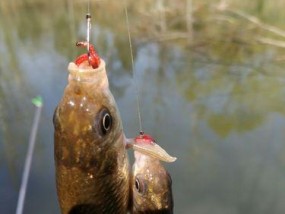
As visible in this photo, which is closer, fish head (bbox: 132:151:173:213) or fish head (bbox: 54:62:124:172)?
fish head (bbox: 54:62:124:172)

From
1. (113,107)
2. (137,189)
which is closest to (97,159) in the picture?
(113,107)

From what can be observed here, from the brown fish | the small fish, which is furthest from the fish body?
the brown fish

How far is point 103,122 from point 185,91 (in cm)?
Answer: 761

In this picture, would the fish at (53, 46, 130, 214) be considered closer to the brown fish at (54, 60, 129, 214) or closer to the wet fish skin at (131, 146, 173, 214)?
the brown fish at (54, 60, 129, 214)

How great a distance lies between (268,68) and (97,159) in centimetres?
977

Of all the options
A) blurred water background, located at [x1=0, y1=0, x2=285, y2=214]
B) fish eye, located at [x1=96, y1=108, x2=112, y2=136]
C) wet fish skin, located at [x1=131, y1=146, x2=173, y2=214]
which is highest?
fish eye, located at [x1=96, y1=108, x2=112, y2=136]

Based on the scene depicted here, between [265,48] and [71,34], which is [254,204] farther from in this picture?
[71,34]

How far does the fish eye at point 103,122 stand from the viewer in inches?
45.1

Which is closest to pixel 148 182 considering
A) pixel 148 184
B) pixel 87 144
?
pixel 148 184

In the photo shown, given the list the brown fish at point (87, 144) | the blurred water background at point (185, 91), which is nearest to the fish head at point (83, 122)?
the brown fish at point (87, 144)

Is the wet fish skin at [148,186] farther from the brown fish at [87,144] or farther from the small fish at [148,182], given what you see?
the brown fish at [87,144]

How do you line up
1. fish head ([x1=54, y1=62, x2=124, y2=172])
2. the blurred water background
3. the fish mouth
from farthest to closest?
the blurred water background < the fish mouth < fish head ([x1=54, y1=62, x2=124, y2=172])

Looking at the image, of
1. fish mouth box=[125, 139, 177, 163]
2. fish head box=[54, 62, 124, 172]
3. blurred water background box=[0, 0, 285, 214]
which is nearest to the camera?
fish head box=[54, 62, 124, 172]

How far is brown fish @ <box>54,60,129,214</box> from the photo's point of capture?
1.14 meters
